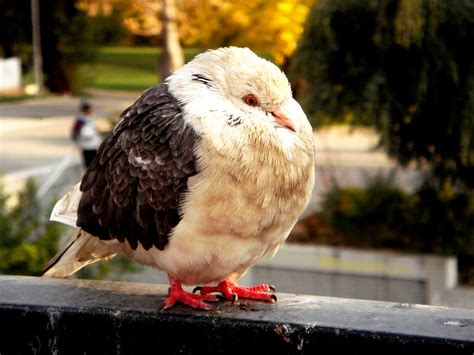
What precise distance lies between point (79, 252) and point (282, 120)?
4.35ft

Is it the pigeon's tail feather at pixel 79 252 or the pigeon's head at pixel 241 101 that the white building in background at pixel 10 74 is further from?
the pigeon's head at pixel 241 101

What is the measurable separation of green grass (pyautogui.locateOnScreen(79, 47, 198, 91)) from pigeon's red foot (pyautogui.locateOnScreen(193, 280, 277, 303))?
31710 mm

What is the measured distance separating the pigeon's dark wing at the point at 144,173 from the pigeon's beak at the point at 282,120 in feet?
1.15

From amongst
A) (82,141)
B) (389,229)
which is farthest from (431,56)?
(82,141)

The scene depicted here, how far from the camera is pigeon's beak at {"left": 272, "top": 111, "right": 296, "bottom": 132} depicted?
365cm

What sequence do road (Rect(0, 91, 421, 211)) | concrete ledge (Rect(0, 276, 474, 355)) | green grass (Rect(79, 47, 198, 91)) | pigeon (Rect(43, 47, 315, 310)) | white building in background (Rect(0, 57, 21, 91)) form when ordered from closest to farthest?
1. concrete ledge (Rect(0, 276, 474, 355))
2. pigeon (Rect(43, 47, 315, 310))
3. road (Rect(0, 91, 421, 211))
4. white building in background (Rect(0, 57, 21, 91))
5. green grass (Rect(79, 47, 198, 91))

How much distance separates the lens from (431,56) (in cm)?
1070

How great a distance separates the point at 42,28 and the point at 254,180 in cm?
3897

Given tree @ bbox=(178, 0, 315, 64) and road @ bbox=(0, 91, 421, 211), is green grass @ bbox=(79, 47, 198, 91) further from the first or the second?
tree @ bbox=(178, 0, 315, 64)

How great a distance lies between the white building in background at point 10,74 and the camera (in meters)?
40.6

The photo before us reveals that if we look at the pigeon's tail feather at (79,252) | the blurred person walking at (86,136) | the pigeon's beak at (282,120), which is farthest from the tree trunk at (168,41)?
the pigeon's beak at (282,120)

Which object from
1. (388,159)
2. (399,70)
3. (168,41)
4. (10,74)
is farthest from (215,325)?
(10,74)

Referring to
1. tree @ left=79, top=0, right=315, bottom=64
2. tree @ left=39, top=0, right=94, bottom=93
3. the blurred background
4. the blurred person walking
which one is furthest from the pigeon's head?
Result: tree @ left=39, top=0, right=94, bottom=93

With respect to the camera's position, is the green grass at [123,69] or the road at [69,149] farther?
the green grass at [123,69]
